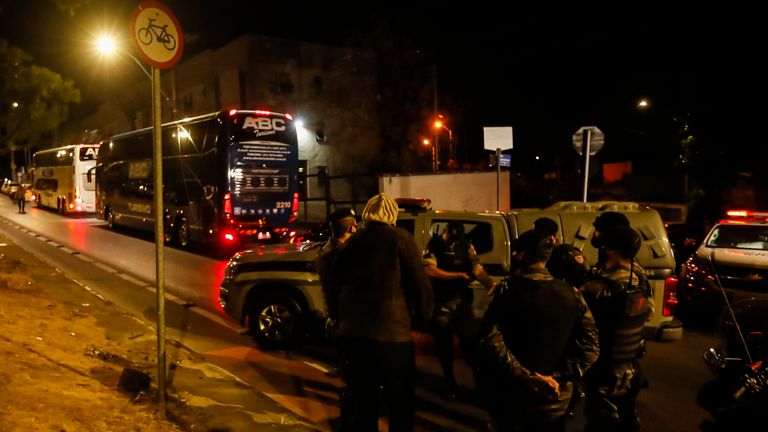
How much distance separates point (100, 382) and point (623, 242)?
14.2 ft

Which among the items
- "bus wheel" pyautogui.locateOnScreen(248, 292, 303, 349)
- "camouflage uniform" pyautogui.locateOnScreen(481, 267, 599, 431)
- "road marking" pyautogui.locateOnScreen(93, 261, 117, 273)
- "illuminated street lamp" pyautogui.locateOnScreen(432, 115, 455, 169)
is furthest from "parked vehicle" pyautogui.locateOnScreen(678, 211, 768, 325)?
"illuminated street lamp" pyautogui.locateOnScreen(432, 115, 455, 169)

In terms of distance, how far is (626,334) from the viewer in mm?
3502

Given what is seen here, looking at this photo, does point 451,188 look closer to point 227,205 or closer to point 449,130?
point 449,130

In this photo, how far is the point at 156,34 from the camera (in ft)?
15.2

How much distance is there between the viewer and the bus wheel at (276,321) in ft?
23.3

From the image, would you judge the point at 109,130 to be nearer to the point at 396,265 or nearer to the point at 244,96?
the point at 244,96

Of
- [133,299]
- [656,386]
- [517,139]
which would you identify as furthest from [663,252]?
[517,139]

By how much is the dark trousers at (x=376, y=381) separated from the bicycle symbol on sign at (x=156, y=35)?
2.77 metres

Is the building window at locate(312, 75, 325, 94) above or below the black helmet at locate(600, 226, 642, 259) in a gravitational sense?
above

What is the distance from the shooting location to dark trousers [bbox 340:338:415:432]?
3350mm

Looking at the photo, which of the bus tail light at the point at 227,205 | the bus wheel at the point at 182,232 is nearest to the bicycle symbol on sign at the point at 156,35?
the bus tail light at the point at 227,205

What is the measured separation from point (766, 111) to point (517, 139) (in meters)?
30.0

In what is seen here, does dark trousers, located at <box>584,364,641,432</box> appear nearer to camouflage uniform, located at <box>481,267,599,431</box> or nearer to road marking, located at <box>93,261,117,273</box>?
camouflage uniform, located at <box>481,267,599,431</box>

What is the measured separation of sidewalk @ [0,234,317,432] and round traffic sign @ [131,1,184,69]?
2599 mm
